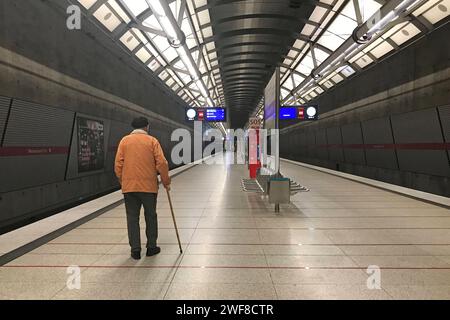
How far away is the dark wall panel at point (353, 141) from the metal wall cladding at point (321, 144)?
3253mm

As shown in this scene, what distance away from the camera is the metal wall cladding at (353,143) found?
46.0 feet

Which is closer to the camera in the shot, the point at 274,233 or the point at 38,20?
the point at 274,233

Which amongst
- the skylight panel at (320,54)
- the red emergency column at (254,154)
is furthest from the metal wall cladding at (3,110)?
the skylight panel at (320,54)

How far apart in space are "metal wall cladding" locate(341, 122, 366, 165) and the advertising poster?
421 inches

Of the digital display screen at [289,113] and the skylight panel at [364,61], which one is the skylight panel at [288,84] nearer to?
the digital display screen at [289,113]

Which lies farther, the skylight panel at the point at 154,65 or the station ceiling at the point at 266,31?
the skylight panel at the point at 154,65

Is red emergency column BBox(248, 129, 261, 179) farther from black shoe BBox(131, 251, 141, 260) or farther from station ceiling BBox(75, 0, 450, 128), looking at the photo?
black shoe BBox(131, 251, 141, 260)

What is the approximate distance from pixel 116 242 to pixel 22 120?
3032mm

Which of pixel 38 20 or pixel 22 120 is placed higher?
pixel 38 20

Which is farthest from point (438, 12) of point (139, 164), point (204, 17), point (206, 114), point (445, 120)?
point (206, 114)

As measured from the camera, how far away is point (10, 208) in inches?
214

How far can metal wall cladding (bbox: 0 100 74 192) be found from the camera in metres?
5.35
